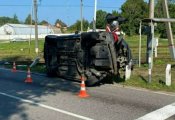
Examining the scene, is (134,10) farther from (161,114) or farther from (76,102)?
(161,114)

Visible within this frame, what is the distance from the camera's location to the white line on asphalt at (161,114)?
8623 mm

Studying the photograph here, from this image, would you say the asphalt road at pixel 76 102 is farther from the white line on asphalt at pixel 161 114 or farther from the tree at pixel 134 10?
the tree at pixel 134 10

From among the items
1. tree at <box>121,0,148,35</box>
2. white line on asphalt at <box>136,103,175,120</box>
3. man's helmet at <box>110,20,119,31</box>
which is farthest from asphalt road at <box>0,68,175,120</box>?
tree at <box>121,0,148,35</box>

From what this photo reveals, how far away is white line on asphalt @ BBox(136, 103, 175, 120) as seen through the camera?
8.62 m

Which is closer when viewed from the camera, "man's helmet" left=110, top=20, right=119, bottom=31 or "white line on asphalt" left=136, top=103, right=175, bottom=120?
"white line on asphalt" left=136, top=103, right=175, bottom=120

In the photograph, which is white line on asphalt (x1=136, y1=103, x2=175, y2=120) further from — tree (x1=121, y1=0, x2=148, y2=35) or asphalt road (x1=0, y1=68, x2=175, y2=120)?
tree (x1=121, y1=0, x2=148, y2=35)

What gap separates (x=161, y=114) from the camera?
902 centimetres

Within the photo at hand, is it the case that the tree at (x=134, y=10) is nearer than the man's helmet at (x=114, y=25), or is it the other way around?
the man's helmet at (x=114, y=25)

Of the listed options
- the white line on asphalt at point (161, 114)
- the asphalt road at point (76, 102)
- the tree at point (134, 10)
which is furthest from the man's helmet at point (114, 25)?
the tree at point (134, 10)

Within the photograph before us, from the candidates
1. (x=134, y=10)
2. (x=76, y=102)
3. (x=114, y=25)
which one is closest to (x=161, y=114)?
(x=76, y=102)

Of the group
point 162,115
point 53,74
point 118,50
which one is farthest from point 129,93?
point 53,74

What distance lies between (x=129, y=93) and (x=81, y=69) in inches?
108

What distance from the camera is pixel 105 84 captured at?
14508 mm

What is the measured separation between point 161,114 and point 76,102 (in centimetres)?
248
